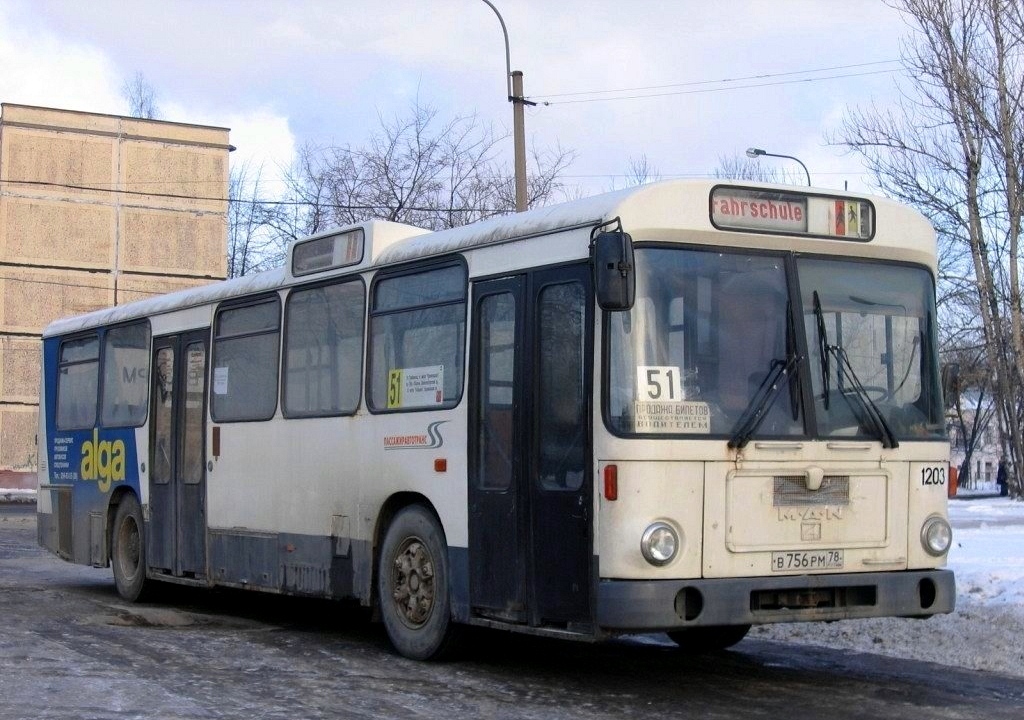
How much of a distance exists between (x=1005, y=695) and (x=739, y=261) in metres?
3.01

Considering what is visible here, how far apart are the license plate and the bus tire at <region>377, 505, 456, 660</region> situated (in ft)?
7.53

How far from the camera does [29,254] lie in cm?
5138

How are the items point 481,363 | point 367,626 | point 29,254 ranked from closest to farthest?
1. point 481,363
2. point 367,626
3. point 29,254

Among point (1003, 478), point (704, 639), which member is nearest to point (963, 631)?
point (704, 639)

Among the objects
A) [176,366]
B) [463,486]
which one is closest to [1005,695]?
[463,486]

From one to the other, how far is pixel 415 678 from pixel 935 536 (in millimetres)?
3328

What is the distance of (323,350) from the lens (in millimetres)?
11320

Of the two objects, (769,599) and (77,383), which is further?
(77,383)

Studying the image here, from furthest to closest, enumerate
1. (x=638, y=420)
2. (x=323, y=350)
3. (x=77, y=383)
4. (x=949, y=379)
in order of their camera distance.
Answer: (x=77, y=383)
(x=323, y=350)
(x=949, y=379)
(x=638, y=420)

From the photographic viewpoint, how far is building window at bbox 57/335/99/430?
50.5ft

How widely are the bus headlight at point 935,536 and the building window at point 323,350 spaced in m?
4.20

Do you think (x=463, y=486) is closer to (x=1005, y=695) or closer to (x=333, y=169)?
(x=1005, y=695)

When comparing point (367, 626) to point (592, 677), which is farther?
point (367, 626)

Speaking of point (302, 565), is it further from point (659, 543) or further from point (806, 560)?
point (806, 560)
